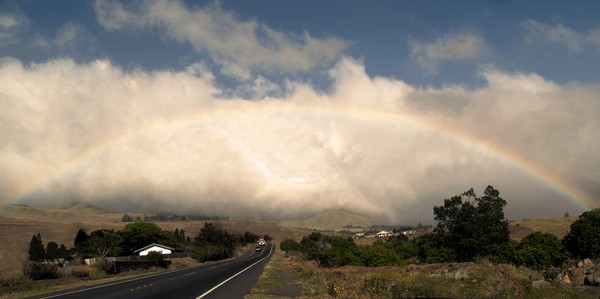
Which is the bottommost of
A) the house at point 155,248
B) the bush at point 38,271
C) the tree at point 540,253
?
the house at point 155,248

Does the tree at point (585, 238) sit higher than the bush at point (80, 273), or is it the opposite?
the tree at point (585, 238)

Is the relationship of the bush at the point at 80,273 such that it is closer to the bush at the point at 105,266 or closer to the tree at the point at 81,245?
the bush at the point at 105,266

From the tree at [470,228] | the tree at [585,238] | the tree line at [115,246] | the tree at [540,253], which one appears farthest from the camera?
the tree line at [115,246]

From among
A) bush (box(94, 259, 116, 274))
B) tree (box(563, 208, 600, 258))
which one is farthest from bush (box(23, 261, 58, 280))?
tree (box(563, 208, 600, 258))

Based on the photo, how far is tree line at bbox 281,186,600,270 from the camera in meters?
67.4

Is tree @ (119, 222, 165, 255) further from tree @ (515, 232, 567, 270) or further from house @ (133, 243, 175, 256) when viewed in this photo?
tree @ (515, 232, 567, 270)

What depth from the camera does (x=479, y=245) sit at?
292 feet

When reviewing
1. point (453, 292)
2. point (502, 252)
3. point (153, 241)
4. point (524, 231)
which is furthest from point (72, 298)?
point (524, 231)

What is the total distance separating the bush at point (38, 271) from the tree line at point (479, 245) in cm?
4582

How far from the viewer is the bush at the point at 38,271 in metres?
47.3

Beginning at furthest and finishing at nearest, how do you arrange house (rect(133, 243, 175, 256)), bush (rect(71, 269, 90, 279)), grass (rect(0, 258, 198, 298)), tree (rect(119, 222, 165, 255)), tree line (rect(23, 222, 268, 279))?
tree (rect(119, 222, 165, 255)) → house (rect(133, 243, 175, 256)) → tree line (rect(23, 222, 268, 279)) → bush (rect(71, 269, 90, 279)) → grass (rect(0, 258, 198, 298))

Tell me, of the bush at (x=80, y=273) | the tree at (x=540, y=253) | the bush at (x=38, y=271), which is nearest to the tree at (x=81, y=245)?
the bush at (x=80, y=273)

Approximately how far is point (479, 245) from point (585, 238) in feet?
76.0

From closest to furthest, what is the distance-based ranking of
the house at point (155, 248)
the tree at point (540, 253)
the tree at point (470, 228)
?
the tree at point (540, 253), the tree at point (470, 228), the house at point (155, 248)
